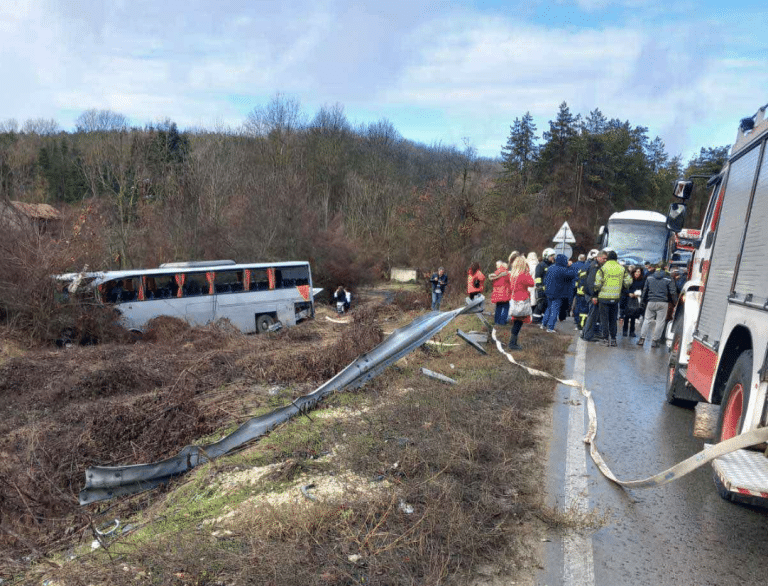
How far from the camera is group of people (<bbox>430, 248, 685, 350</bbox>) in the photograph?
412 inches

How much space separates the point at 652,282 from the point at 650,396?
4320 mm

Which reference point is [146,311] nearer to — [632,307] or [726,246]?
[632,307]

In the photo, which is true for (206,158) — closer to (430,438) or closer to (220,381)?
(220,381)

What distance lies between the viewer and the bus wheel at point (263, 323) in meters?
20.8

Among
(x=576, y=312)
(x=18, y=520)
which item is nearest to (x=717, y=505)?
(x=18, y=520)

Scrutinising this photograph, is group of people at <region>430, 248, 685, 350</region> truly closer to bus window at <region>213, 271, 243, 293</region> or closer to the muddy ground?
the muddy ground

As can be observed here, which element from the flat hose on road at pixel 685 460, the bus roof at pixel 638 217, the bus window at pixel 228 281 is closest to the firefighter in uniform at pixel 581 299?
the flat hose on road at pixel 685 460

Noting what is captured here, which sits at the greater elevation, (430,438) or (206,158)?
(206,158)

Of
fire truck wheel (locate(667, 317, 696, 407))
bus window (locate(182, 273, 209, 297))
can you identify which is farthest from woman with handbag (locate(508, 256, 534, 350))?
Answer: bus window (locate(182, 273, 209, 297))

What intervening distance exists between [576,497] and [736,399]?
1425 millimetres

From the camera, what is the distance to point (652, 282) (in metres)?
11.6

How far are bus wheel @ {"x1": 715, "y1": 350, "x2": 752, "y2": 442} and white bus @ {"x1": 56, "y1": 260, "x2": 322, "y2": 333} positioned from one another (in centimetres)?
1470

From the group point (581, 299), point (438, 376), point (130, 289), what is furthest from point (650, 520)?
point (130, 289)

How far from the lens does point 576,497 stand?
450 centimetres
